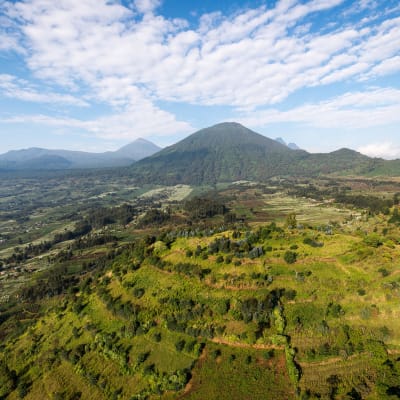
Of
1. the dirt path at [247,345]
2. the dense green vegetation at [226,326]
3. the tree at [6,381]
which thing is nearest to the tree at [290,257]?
the dense green vegetation at [226,326]

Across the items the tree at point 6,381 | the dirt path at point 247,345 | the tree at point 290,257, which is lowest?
the tree at point 6,381

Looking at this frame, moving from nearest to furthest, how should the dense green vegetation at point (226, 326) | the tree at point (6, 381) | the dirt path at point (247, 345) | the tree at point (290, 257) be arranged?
the dense green vegetation at point (226, 326) → the dirt path at point (247, 345) → the tree at point (6, 381) → the tree at point (290, 257)

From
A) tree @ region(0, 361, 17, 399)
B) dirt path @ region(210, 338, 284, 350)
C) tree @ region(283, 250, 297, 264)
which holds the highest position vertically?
tree @ region(283, 250, 297, 264)

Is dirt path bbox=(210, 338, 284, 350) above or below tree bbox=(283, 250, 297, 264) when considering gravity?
below

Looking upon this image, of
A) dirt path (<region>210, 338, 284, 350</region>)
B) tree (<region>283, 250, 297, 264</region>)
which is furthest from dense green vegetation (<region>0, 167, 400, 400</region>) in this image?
tree (<region>283, 250, 297, 264</region>)

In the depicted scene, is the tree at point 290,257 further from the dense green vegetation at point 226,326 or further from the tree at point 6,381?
the tree at point 6,381

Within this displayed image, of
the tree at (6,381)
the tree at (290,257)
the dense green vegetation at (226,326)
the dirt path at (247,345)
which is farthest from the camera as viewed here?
the tree at (290,257)

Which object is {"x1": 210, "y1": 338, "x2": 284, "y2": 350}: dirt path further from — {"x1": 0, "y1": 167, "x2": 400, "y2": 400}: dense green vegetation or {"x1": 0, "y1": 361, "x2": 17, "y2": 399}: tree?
{"x1": 0, "y1": 361, "x2": 17, "y2": 399}: tree

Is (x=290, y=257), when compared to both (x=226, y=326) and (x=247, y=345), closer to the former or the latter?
(x=226, y=326)

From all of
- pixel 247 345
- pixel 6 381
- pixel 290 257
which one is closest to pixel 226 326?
pixel 247 345

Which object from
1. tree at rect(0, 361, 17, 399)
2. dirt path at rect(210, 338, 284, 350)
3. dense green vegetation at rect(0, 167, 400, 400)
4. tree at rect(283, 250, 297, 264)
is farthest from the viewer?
tree at rect(283, 250, 297, 264)

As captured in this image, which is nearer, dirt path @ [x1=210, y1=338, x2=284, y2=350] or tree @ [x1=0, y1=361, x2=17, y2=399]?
dirt path @ [x1=210, y1=338, x2=284, y2=350]
